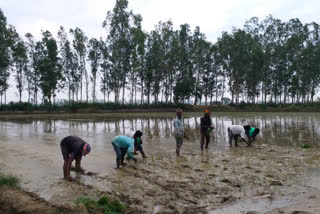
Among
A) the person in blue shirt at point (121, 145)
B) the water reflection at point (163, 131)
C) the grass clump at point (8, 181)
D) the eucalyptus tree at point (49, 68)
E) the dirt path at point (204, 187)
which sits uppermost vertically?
the eucalyptus tree at point (49, 68)

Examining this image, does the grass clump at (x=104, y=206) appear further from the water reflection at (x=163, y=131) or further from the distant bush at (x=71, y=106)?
the distant bush at (x=71, y=106)

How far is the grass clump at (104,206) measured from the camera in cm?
465

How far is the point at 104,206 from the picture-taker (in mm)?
4742

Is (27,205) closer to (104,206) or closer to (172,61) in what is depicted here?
(104,206)

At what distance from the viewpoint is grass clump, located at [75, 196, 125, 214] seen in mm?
4648

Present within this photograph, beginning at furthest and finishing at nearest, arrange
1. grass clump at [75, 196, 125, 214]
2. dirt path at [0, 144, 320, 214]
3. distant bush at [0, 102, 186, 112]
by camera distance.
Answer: distant bush at [0, 102, 186, 112] → dirt path at [0, 144, 320, 214] → grass clump at [75, 196, 125, 214]

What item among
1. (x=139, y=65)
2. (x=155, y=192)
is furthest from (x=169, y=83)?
(x=155, y=192)

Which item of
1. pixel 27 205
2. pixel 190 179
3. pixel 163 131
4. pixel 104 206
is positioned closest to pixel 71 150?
pixel 27 205

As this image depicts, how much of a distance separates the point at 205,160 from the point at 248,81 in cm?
4986

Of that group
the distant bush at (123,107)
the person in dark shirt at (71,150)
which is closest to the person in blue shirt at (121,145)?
the person in dark shirt at (71,150)

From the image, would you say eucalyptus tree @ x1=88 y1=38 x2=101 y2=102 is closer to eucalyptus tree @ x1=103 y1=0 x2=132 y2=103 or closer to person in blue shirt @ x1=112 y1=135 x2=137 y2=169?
eucalyptus tree @ x1=103 y1=0 x2=132 y2=103

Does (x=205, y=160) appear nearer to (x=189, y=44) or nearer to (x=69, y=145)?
(x=69, y=145)

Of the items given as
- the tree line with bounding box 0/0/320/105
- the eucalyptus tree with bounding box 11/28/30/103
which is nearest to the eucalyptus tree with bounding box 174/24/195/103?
the tree line with bounding box 0/0/320/105

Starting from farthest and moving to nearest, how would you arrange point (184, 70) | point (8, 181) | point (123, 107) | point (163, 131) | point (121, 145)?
point (184, 70), point (123, 107), point (163, 131), point (121, 145), point (8, 181)
